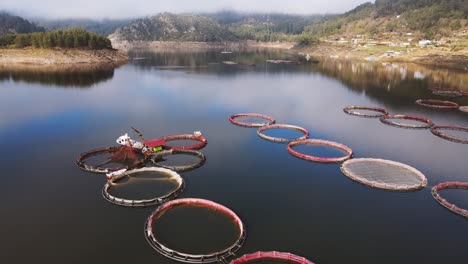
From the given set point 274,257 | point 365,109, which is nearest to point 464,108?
point 365,109

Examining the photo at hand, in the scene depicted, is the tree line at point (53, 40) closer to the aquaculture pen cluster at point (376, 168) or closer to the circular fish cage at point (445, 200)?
the aquaculture pen cluster at point (376, 168)

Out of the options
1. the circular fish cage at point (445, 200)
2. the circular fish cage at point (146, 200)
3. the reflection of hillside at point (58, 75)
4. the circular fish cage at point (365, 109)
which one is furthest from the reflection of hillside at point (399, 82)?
the reflection of hillside at point (58, 75)

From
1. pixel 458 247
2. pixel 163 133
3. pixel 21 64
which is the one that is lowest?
pixel 458 247

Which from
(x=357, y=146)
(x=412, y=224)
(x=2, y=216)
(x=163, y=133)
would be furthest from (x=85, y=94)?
(x=412, y=224)

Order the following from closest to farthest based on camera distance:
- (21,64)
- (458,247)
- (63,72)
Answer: (458,247)
(63,72)
(21,64)

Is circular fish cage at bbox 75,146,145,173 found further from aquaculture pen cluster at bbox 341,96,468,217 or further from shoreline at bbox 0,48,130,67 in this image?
shoreline at bbox 0,48,130,67

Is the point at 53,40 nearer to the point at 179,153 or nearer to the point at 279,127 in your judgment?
the point at 279,127

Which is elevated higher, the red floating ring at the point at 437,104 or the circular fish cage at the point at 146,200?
the red floating ring at the point at 437,104

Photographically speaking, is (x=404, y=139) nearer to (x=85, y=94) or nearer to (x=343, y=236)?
(x=343, y=236)
